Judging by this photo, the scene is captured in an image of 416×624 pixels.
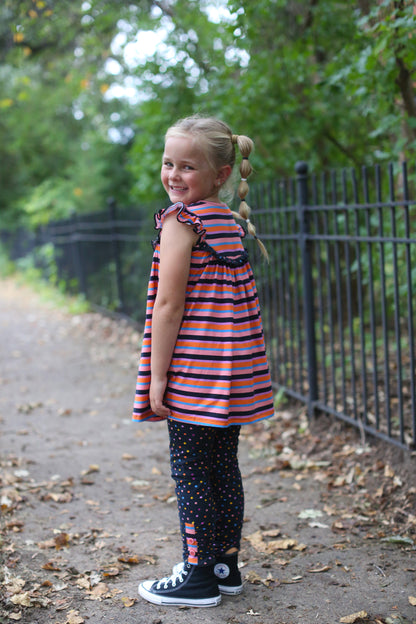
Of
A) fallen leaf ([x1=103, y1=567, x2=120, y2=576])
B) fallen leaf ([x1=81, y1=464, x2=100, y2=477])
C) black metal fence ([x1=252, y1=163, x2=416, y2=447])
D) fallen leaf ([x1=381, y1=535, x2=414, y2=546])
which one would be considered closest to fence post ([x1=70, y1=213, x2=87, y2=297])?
black metal fence ([x1=252, y1=163, x2=416, y2=447])

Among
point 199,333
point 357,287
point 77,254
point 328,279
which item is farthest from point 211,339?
point 77,254

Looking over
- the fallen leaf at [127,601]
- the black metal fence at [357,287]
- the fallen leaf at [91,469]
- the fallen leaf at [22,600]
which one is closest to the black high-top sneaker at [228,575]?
the fallen leaf at [127,601]

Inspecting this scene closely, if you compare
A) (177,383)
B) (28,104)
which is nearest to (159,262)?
(177,383)

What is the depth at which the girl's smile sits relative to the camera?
2.26 m

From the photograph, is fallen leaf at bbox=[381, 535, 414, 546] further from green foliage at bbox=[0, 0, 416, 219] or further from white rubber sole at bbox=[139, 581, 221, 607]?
green foliage at bbox=[0, 0, 416, 219]

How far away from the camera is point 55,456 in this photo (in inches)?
172

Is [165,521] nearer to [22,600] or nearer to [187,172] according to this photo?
[22,600]

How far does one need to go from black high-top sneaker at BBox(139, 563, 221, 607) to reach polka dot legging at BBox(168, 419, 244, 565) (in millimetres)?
65

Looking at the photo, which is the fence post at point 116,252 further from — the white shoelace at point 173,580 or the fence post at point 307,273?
the white shoelace at point 173,580

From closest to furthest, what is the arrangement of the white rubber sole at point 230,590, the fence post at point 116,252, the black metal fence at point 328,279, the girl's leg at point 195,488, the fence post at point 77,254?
the girl's leg at point 195,488 < the white rubber sole at point 230,590 < the black metal fence at point 328,279 < the fence post at point 116,252 < the fence post at point 77,254

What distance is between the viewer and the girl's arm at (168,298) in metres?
2.21

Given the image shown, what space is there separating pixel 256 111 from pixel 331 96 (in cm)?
72

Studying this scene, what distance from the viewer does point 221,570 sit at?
2.53 meters

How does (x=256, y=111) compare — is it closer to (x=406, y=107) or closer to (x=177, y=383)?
(x=406, y=107)
